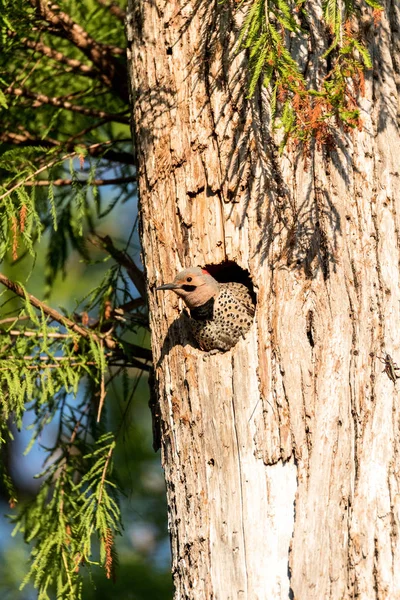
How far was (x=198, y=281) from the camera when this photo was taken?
4.12m

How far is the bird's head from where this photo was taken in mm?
4027

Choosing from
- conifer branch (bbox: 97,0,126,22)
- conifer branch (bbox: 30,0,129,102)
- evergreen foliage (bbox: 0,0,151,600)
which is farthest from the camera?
conifer branch (bbox: 97,0,126,22)

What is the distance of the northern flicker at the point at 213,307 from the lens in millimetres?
4059

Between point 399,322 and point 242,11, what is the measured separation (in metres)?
1.66

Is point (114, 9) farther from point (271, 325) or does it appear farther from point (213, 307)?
point (271, 325)

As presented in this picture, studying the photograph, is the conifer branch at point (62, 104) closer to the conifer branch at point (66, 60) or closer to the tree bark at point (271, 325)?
the conifer branch at point (66, 60)

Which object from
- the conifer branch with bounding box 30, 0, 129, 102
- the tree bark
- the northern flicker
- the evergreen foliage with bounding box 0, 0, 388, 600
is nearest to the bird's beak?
the northern flicker

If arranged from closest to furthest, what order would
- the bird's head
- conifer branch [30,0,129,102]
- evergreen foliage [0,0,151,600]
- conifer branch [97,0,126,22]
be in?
1. the bird's head
2. evergreen foliage [0,0,151,600]
3. conifer branch [30,0,129,102]
4. conifer branch [97,0,126,22]

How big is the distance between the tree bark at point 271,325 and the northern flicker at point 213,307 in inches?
3.5

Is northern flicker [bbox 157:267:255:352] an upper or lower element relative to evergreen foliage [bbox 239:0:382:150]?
lower

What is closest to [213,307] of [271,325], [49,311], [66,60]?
[271,325]

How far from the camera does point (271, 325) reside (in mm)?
3721

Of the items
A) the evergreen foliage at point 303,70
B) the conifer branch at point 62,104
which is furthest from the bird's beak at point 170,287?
the conifer branch at point 62,104

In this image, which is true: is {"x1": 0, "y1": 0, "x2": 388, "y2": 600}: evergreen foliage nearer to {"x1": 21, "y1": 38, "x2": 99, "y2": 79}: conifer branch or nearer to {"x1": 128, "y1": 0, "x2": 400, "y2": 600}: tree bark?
{"x1": 21, "y1": 38, "x2": 99, "y2": 79}: conifer branch
